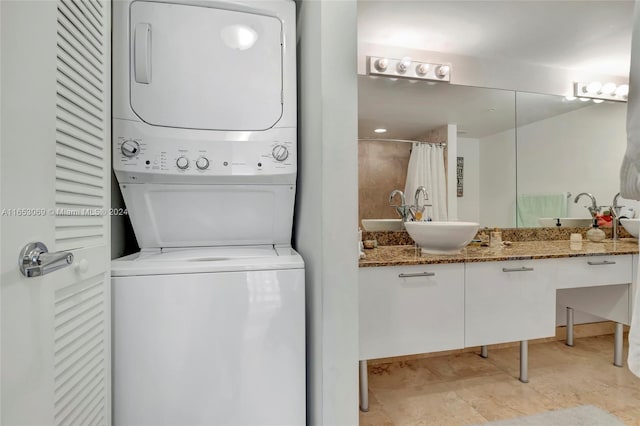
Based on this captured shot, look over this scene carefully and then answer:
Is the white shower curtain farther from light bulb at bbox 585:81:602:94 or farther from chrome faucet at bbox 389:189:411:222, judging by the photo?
light bulb at bbox 585:81:602:94

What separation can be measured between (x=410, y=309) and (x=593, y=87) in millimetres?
2684

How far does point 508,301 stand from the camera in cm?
177

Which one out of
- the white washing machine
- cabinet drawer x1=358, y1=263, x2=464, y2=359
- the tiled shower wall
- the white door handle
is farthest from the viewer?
the tiled shower wall

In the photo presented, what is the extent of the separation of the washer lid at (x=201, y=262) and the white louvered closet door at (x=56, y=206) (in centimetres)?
10

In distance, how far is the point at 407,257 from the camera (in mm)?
1751

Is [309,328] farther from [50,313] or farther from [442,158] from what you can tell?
[442,158]

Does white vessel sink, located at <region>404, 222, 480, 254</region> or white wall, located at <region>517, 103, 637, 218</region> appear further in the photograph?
white wall, located at <region>517, 103, 637, 218</region>

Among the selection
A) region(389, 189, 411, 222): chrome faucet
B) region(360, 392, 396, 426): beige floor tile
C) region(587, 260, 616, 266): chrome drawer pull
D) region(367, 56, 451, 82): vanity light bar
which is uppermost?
region(367, 56, 451, 82): vanity light bar

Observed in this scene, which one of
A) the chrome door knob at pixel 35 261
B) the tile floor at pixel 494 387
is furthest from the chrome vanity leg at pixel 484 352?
the chrome door knob at pixel 35 261

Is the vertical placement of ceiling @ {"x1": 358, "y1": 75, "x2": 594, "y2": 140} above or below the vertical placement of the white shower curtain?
above

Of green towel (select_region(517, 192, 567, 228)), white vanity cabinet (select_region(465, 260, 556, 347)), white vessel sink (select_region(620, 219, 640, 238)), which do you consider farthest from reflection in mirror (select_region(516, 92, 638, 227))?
white vanity cabinet (select_region(465, 260, 556, 347))

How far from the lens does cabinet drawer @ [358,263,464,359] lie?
1.58m

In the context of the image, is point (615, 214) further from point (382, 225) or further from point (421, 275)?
point (421, 275)

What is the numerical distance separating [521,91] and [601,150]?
99cm
